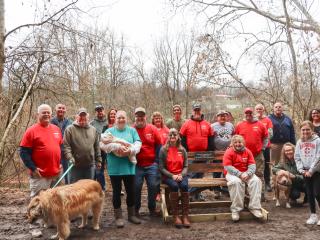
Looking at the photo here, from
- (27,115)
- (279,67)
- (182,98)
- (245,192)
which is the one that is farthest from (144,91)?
(245,192)

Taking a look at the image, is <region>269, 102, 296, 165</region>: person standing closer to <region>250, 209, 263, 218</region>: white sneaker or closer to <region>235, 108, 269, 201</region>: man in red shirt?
<region>235, 108, 269, 201</region>: man in red shirt

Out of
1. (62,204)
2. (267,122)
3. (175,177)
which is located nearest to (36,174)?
(62,204)

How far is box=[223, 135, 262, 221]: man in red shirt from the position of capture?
6.15 meters

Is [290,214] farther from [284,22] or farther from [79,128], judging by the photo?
[284,22]

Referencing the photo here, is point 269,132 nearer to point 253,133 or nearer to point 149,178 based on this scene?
point 253,133

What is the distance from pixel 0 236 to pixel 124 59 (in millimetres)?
21124

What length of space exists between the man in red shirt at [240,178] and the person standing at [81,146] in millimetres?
2332

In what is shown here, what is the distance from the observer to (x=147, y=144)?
631cm

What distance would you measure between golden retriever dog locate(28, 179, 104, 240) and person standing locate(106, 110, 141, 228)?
46 cm

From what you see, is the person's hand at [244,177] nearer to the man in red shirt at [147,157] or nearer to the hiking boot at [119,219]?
the man in red shirt at [147,157]

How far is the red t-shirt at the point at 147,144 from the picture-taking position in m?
6.29

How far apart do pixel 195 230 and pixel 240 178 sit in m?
1.25

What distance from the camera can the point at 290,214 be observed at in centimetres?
661

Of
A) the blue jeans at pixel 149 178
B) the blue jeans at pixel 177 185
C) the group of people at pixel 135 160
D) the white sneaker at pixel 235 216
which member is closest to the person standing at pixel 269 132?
the group of people at pixel 135 160
